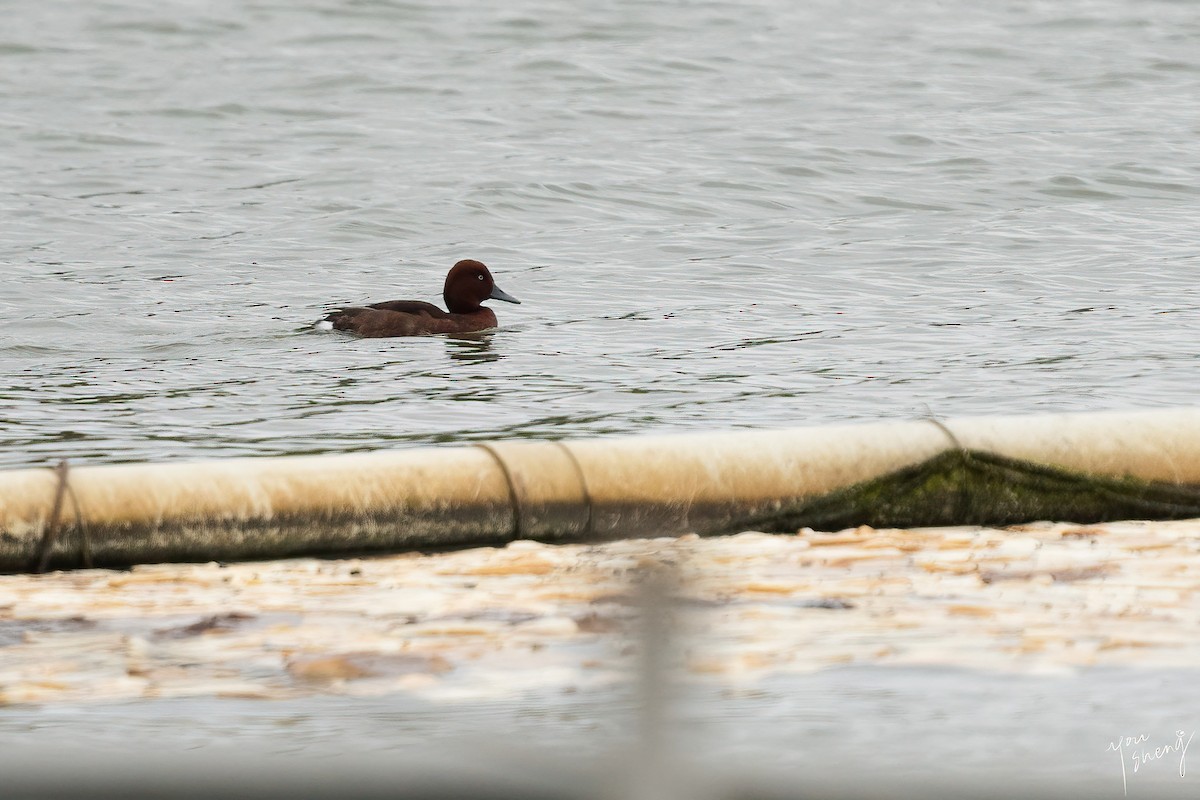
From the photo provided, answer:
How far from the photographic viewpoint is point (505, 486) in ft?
16.5

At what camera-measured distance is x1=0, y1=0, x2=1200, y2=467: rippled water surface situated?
9188 mm

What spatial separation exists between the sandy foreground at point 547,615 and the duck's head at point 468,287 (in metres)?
7.43

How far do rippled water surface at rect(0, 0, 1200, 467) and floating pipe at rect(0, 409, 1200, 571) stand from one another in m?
2.60

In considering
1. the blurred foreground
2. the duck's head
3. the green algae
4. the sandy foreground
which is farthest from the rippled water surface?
the blurred foreground

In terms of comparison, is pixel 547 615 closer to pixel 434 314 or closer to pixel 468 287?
pixel 434 314

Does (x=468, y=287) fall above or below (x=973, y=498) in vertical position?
above

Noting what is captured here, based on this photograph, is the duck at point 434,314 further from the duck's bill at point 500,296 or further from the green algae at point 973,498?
the green algae at point 973,498

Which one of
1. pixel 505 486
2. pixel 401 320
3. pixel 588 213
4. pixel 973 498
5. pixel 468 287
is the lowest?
pixel 973 498

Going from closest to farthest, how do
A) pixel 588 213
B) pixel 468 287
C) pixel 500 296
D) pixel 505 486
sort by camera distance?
pixel 505 486, pixel 468 287, pixel 500 296, pixel 588 213

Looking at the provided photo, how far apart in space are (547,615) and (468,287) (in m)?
8.54

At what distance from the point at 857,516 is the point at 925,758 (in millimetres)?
3236

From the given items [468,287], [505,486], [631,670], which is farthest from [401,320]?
[631,670]

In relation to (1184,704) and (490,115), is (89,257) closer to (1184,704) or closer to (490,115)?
(490,115)

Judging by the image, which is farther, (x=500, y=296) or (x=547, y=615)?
(x=500, y=296)
